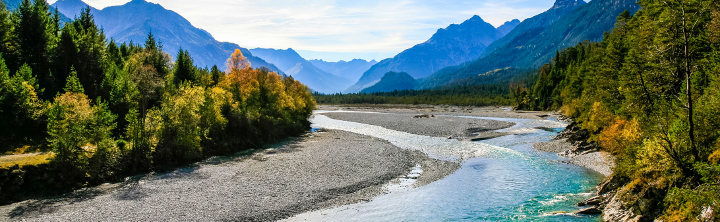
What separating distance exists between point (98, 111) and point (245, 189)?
18.3 m

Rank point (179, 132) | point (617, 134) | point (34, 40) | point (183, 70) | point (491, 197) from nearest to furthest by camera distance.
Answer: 1. point (491, 197)
2. point (617, 134)
3. point (179, 132)
4. point (34, 40)
5. point (183, 70)

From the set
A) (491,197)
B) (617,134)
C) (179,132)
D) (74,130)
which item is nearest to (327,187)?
(491,197)

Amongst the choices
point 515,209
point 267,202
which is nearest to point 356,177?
point 267,202

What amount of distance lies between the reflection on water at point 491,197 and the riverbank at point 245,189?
2.43 m

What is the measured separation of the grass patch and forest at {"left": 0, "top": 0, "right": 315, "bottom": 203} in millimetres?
114

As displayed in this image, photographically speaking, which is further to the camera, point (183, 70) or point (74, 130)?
point (183, 70)

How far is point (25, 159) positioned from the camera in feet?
104

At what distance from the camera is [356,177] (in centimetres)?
3662

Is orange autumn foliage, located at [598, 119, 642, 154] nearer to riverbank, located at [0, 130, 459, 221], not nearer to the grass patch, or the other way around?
riverbank, located at [0, 130, 459, 221]

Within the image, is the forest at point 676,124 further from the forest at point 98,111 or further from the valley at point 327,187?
the forest at point 98,111

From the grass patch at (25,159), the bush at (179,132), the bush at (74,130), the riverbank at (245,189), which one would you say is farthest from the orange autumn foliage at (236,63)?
the grass patch at (25,159)

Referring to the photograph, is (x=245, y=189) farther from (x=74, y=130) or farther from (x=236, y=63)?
(x=236, y=63)

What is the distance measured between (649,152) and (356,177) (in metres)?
23.7

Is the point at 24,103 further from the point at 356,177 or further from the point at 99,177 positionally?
the point at 356,177
